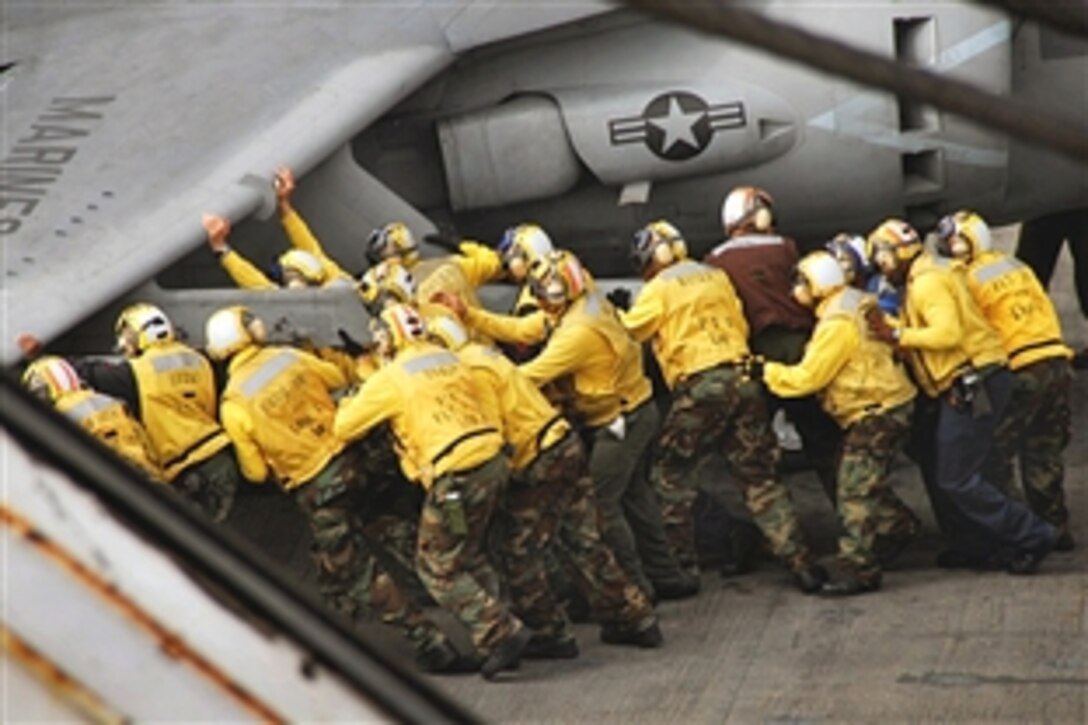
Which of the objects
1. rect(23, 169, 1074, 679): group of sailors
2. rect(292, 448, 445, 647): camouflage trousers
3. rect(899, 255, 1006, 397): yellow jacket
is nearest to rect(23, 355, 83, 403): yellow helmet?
rect(23, 169, 1074, 679): group of sailors

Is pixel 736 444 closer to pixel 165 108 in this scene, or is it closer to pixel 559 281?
pixel 559 281

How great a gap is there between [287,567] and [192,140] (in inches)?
71.2

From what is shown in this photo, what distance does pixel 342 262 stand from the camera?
11609 millimetres

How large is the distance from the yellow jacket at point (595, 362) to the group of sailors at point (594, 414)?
12 millimetres

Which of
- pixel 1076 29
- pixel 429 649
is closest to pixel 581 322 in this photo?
pixel 429 649

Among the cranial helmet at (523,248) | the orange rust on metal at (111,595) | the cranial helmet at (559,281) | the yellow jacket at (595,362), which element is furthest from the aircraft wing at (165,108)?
the orange rust on metal at (111,595)

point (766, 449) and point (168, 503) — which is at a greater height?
point (168, 503)

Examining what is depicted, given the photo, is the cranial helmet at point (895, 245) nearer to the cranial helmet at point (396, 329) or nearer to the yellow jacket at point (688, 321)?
the yellow jacket at point (688, 321)

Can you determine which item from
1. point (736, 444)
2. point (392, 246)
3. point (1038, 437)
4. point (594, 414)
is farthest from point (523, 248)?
point (1038, 437)

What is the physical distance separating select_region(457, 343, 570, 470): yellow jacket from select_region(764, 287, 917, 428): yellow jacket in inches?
37.9

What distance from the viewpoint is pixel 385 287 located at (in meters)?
9.98

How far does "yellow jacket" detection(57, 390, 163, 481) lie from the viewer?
9.34 metres

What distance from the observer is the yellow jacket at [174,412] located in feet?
31.7

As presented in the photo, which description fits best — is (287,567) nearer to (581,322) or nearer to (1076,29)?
(581,322)
